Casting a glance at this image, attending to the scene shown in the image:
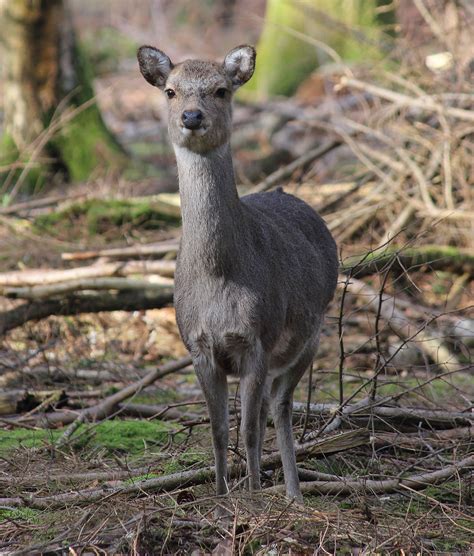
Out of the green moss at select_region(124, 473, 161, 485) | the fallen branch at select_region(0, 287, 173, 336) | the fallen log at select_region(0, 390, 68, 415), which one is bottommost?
the fallen log at select_region(0, 390, 68, 415)

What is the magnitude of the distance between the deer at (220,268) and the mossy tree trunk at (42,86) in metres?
7.18

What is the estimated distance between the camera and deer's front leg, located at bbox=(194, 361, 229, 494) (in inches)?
193

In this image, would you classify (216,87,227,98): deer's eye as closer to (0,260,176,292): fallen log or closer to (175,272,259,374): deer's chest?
(175,272,259,374): deer's chest

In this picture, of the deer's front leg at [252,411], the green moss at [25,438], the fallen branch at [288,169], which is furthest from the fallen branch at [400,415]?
the fallen branch at [288,169]

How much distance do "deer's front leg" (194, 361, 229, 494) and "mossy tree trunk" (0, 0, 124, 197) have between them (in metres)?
7.47

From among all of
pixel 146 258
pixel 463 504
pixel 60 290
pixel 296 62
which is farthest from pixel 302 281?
pixel 296 62

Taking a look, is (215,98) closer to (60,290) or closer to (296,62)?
(60,290)

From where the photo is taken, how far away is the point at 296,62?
57.2ft

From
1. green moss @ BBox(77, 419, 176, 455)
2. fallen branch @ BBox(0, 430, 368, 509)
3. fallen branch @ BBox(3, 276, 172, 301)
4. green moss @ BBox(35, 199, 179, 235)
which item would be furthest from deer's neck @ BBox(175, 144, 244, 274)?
green moss @ BBox(35, 199, 179, 235)

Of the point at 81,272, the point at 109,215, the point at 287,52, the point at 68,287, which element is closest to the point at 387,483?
the point at 68,287

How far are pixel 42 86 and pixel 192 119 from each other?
8.27 m

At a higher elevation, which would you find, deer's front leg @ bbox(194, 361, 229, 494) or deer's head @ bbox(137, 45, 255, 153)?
deer's head @ bbox(137, 45, 255, 153)

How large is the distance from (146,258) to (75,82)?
14.6 ft

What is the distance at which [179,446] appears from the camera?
5.99 m
